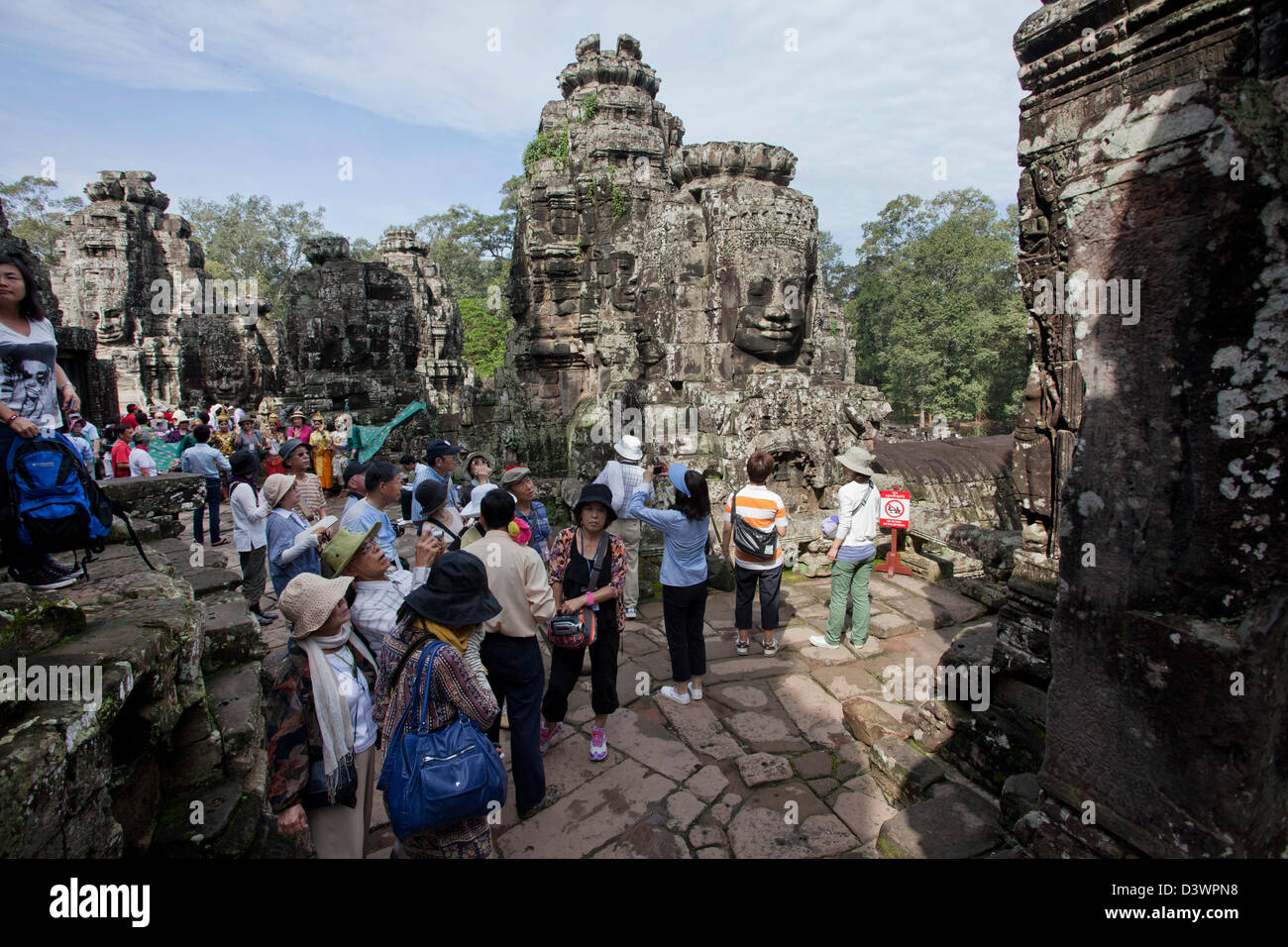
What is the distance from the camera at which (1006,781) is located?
2879mm

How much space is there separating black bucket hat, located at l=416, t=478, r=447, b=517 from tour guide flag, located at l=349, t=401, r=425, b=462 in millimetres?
9470

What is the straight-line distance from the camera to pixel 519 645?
10.0 ft

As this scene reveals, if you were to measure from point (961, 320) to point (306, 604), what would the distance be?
23920mm

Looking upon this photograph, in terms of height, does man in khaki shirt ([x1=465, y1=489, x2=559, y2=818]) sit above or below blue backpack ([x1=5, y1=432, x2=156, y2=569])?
below

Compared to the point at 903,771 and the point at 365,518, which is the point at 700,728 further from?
the point at 365,518

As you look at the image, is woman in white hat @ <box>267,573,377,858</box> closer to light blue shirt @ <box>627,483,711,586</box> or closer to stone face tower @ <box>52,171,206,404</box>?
light blue shirt @ <box>627,483,711,586</box>

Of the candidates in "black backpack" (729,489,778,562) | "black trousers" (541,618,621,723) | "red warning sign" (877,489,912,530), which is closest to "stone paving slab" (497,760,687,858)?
"black trousers" (541,618,621,723)

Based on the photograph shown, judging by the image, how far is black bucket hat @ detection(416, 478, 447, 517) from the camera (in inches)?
144

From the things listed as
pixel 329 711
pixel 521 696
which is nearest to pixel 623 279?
pixel 521 696

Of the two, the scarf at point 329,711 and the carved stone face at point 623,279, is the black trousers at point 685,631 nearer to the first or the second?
the scarf at point 329,711

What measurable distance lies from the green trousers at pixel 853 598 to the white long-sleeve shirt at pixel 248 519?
15.5 feet

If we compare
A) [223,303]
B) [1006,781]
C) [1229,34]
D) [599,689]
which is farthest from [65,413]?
[223,303]
